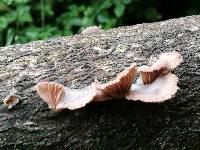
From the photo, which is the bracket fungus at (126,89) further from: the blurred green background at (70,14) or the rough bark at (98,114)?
the blurred green background at (70,14)

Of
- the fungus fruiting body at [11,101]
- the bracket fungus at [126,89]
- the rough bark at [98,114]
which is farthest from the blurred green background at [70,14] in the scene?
the bracket fungus at [126,89]

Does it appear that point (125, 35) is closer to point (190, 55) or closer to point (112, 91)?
point (190, 55)

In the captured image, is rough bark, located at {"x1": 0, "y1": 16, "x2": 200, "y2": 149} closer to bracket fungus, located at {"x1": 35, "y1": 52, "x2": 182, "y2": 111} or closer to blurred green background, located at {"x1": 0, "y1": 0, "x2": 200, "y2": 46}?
bracket fungus, located at {"x1": 35, "y1": 52, "x2": 182, "y2": 111}

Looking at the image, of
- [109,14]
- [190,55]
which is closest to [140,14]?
[109,14]

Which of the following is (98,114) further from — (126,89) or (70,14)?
(70,14)

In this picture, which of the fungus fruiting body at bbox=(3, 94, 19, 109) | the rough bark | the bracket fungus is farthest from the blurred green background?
the bracket fungus
